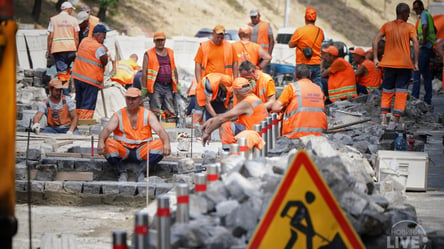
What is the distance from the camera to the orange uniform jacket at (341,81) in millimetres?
19266

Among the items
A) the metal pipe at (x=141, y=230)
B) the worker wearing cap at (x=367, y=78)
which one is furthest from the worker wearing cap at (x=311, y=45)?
the metal pipe at (x=141, y=230)

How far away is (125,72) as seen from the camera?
23078 mm

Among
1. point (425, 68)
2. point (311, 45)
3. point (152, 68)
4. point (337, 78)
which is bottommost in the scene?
point (337, 78)

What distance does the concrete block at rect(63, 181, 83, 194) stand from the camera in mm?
12078

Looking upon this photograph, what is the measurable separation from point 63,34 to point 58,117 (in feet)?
7.98

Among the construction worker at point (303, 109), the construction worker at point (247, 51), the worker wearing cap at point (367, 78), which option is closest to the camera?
the construction worker at point (303, 109)

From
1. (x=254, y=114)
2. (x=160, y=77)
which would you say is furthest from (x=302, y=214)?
(x=160, y=77)

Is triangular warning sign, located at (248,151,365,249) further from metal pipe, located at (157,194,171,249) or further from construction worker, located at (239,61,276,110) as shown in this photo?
construction worker, located at (239,61,276,110)

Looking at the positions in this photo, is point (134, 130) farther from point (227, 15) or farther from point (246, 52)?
point (227, 15)

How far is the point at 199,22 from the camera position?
182 feet

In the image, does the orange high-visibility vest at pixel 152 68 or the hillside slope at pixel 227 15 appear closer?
the orange high-visibility vest at pixel 152 68

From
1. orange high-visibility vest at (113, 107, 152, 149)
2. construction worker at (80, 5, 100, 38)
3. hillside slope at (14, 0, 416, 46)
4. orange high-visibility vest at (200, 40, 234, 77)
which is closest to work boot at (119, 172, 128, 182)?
orange high-visibility vest at (113, 107, 152, 149)

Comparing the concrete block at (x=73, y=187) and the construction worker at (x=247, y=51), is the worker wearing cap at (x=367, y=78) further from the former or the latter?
the concrete block at (x=73, y=187)

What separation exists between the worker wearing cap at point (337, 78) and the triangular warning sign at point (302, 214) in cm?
1296
